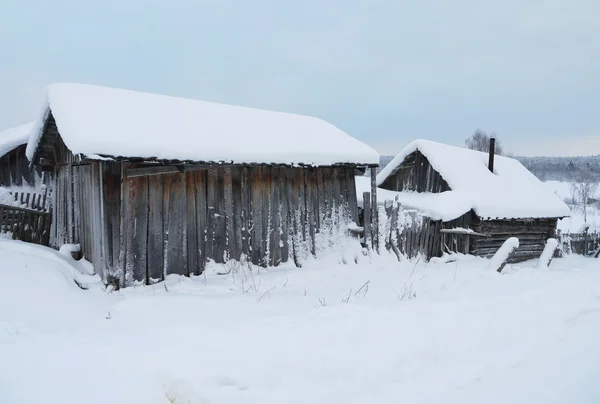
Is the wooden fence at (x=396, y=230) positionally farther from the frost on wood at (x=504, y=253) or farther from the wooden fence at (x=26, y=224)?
the wooden fence at (x=26, y=224)

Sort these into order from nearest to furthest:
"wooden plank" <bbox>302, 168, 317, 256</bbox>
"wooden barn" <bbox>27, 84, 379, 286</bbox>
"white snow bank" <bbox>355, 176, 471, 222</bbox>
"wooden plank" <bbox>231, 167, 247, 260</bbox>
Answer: "wooden barn" <bbox>27, 84, 379, 286</bbox>, "wooden plank" <bbox>231, 167, 247, 260</bbox>, "wooden plank" <bbox>302, 168, 317, 256</bbox>, "white snow bank" <bbox>355, 176, 471, 222</bbox>

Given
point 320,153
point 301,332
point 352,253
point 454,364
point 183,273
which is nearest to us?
point 454,364

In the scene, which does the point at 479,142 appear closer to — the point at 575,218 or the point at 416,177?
the point at 575,218

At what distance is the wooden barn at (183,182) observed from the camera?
5777 millimetres

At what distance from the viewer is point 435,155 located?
45.3 ft

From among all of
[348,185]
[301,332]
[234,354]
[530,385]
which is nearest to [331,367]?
[301,332]

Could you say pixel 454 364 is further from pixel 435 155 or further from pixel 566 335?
pixel 435 155

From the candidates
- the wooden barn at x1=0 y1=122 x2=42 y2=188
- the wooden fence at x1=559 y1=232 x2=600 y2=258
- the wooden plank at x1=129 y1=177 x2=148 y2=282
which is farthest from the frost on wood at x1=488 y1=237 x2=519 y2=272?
the wooden barn at x1=0 y1=122 x2=42 y2=188

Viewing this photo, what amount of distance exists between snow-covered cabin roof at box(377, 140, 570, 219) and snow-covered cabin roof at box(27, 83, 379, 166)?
16.5 feet

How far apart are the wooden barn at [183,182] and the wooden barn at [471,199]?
3.85 metres

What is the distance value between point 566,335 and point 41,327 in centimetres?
563

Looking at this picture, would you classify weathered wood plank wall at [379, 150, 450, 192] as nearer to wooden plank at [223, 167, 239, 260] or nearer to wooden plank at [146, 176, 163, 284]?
wooden plank at [223, 167, 239, 260]

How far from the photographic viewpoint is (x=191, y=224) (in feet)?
21.4

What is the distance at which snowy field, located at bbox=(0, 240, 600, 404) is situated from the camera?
278 centimetres
